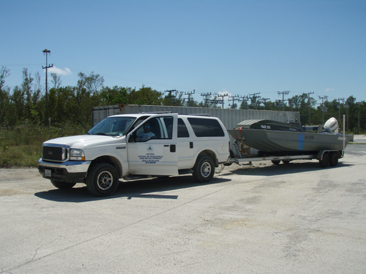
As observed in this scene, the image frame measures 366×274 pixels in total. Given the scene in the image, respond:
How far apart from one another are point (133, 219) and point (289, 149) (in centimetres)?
1002

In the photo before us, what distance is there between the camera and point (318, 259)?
14.7 ft

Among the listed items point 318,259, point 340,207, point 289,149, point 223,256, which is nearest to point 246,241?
point 223,256

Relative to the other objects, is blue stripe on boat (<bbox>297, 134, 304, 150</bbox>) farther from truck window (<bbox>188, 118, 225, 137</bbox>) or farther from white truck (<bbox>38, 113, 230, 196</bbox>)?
truck window (<bbox>188, 118, 225, 137</bbox>)

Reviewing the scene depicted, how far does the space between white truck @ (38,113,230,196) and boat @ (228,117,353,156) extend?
9.26 feet

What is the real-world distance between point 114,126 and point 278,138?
7.50m

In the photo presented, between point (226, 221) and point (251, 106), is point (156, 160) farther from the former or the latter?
point (251, 106)

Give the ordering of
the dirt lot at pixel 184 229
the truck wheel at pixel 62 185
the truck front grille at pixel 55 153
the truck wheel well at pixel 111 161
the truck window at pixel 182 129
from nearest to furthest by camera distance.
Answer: the dirt lot at pixel 184 229 → the truck front grille at pixel 55 153 → the truck wheel well at pixel 111 161 → the truck wheel at pixel 62 185 → the truck window at pixel 182 129

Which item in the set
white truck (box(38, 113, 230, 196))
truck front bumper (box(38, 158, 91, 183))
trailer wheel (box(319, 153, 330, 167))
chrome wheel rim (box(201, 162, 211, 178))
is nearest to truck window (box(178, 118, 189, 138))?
white truck (box(38, 113, 230, 196))

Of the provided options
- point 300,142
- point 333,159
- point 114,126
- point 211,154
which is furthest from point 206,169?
point 333,159

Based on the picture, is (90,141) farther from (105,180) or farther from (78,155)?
(105,180)

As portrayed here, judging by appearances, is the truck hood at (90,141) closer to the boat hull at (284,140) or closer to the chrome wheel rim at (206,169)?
the chrome wheel rim at (206,169)

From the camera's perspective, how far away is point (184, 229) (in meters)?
5.79

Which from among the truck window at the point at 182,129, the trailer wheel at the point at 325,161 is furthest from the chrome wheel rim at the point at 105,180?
the trailer wheel at the point at 325,161

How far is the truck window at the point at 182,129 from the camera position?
1001 centimetres
